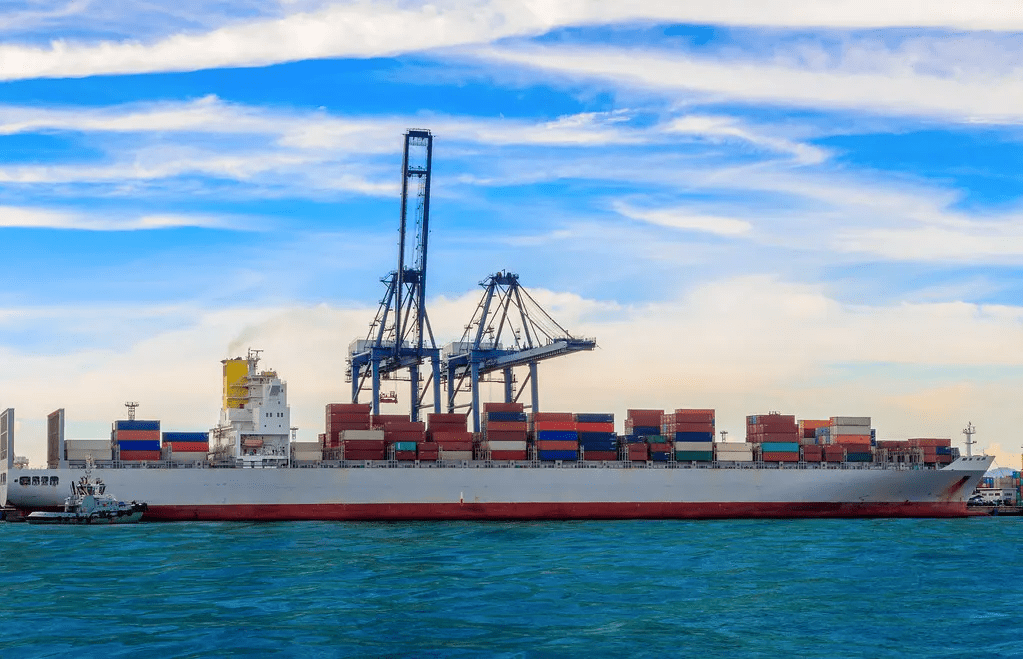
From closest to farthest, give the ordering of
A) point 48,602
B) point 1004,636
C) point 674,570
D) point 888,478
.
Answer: point 1004,636
point 48,602
point 674,570
point 888,478

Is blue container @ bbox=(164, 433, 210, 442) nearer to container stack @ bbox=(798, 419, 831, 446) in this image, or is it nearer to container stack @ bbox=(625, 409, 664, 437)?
container stack @ bbox=(625, 409, 664, 437)

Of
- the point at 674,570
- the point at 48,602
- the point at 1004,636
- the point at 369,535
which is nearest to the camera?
the point at 1004,636

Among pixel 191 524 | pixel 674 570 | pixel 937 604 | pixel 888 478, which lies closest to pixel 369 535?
pixel 191 524

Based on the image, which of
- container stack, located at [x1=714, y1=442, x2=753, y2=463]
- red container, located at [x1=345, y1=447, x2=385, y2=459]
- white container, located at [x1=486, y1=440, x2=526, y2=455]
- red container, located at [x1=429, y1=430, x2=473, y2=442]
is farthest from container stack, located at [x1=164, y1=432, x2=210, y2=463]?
container stack, located at [x1=714, y1=442, x2=753, y2=463]

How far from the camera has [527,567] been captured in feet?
122

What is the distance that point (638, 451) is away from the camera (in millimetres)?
66938

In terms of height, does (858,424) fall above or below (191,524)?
above

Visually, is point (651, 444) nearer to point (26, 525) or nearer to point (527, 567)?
point (527, 567)

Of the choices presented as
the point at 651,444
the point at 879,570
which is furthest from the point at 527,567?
the point at 651,444

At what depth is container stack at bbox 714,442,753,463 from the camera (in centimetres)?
6856

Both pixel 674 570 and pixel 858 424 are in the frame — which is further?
pixel 858 424

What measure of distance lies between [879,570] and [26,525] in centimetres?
4516

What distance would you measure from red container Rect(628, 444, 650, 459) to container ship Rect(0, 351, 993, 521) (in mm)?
90

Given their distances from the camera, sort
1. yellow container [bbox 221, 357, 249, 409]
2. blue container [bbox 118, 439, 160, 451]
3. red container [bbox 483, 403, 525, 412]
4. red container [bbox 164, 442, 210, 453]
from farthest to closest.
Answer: yellow container [bbox 221, 357, 249, 409] → red container [bbox 483, 403, 525, 412] → red container [bbox 164, 442, 210, 453] → blue container [bbox 118, 439, 160, 451]
